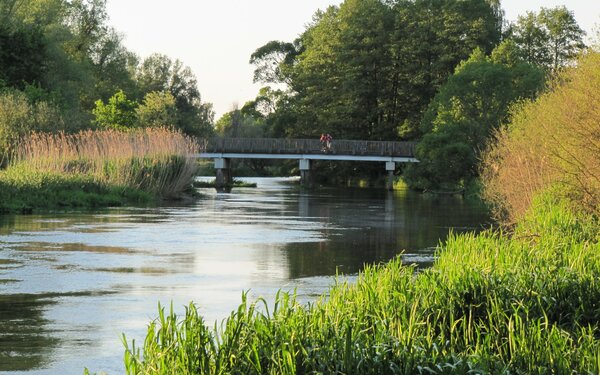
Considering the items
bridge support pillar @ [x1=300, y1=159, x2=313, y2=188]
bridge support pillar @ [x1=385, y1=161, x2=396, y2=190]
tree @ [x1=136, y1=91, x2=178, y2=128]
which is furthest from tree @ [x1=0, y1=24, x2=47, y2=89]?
bridge support pillar @ [x1=385, y1=161, x2=396, y2=190]

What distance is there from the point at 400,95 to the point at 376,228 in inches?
2804

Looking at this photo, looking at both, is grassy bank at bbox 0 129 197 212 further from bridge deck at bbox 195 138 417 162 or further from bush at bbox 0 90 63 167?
bridge deck at bbox 195 138 417 162

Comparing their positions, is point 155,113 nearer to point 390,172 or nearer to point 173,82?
point 390,172

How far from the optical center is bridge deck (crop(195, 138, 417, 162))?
300 ft

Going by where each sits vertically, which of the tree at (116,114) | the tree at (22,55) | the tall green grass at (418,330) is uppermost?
the tree at (22,55)

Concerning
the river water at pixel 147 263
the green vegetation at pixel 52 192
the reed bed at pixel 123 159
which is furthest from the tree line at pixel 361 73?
the river water at pixel 147 263

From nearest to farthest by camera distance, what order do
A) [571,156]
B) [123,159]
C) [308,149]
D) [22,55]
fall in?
[571,156]
[123,159]
[22,55]
[308,149]

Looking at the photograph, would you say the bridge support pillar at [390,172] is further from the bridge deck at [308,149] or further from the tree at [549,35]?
the tree at [549,35]

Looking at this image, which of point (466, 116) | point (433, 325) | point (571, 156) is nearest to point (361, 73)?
point (466, 116)

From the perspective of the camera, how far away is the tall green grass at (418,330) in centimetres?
898

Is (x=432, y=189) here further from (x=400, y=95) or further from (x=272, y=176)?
(x=272, y=176)

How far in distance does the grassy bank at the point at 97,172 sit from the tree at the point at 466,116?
84.0 ft

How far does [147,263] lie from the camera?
22844 millimetres

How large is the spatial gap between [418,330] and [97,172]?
3855 cm
